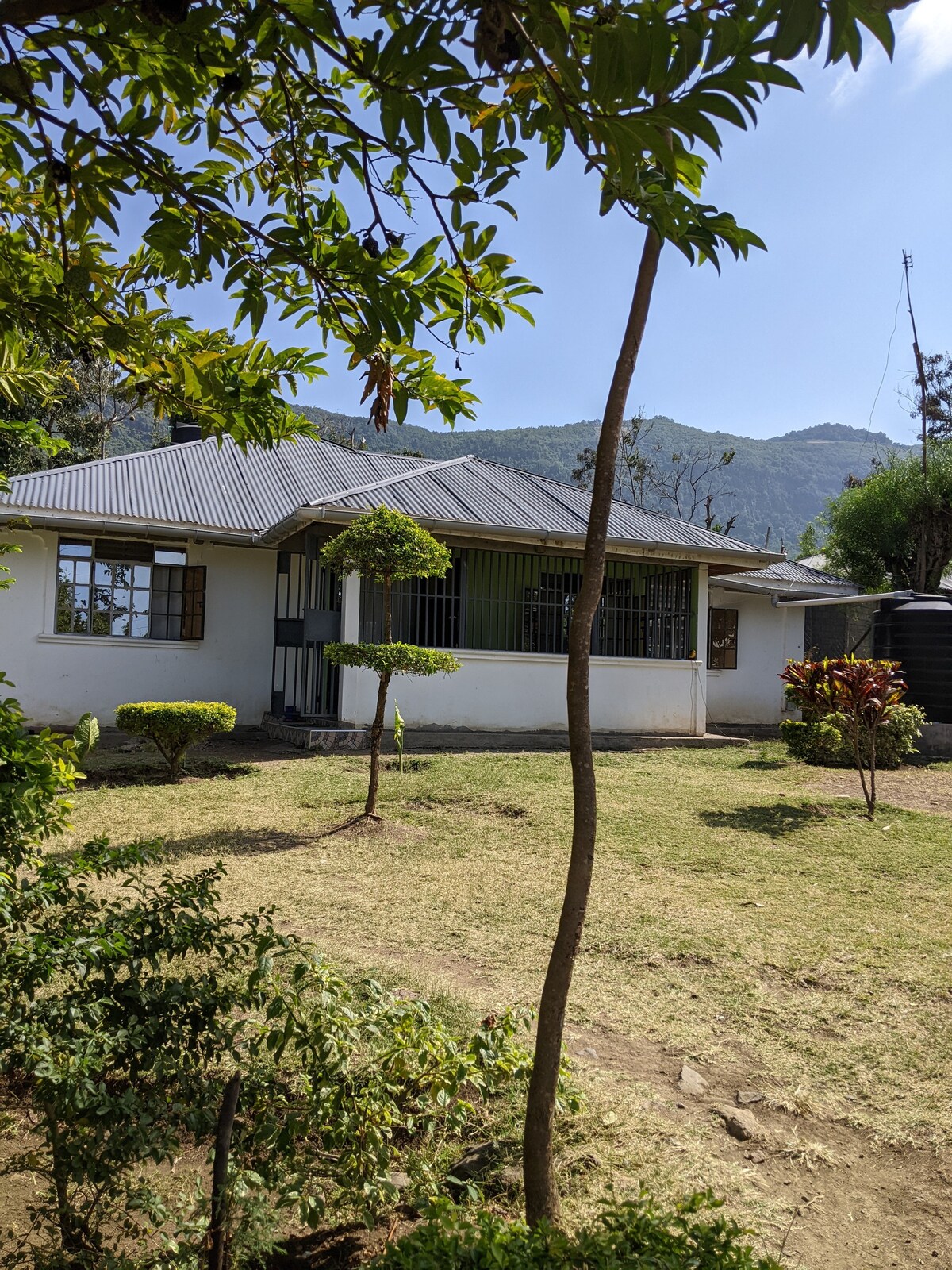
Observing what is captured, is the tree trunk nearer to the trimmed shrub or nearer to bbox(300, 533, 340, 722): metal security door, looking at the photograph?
bbox(300, 533, 340, 722): metal security door

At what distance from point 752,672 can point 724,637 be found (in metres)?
0.89

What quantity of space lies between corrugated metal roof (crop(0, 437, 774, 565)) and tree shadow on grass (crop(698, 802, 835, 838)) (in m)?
5.68

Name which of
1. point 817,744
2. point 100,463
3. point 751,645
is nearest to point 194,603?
point 100,463

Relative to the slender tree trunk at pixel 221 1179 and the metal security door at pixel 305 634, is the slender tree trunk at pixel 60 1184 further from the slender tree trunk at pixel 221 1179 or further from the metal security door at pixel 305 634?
the metal security door at pixel 305 634

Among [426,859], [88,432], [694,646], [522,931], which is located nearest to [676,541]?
[694,646]

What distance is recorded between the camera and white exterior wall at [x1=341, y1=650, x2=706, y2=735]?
13.2 m

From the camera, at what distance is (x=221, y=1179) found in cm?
188

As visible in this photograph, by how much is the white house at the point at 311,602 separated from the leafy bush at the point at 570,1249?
35.1ft

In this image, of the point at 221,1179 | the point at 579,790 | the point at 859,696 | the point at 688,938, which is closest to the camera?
the point at 221,1179

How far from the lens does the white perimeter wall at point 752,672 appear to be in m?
18.2

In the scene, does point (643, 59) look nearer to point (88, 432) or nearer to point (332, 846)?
point (332, 846)

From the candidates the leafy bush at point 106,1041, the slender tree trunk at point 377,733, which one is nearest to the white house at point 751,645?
the slender tree trunk at point 377,733

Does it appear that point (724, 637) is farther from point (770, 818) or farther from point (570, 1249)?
point (570, 1249)

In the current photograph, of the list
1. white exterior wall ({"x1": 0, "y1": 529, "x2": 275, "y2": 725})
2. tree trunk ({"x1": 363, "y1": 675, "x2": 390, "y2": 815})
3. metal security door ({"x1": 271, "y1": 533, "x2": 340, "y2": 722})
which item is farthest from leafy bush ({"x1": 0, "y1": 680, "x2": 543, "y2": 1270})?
white exterior wall ({"x1": 0, "y1": 529, "x2": 275, "y2": 725})
